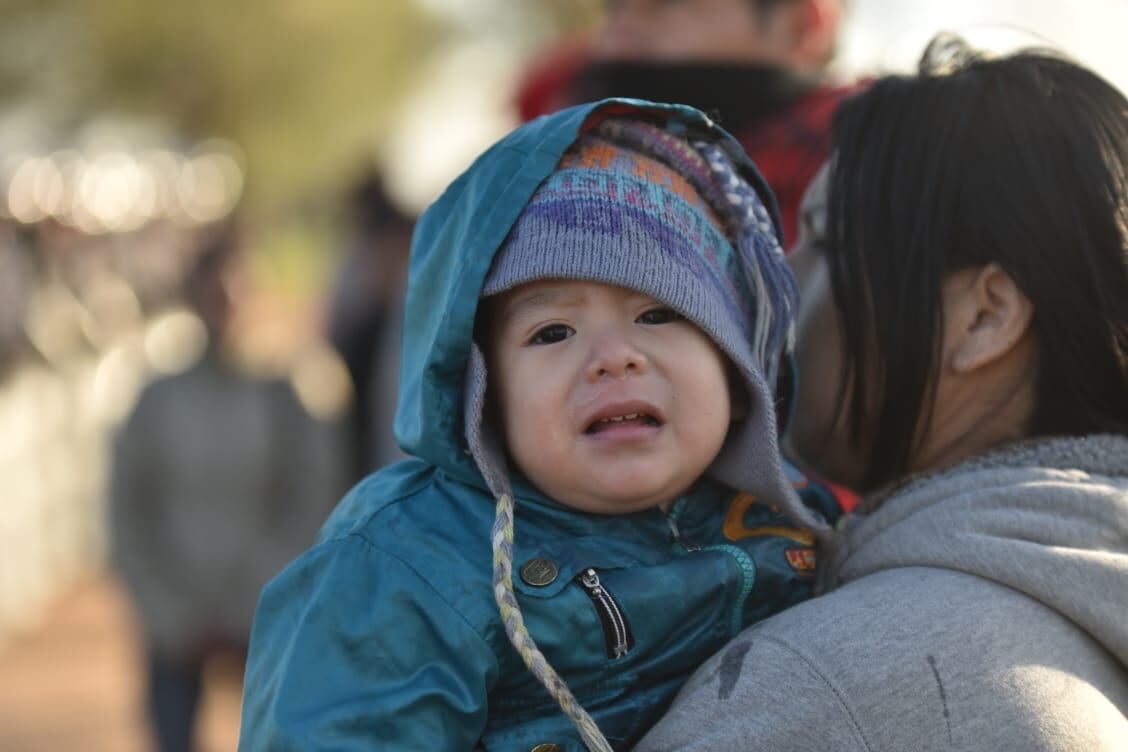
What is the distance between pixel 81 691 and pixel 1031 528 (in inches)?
262

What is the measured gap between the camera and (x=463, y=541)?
5.81 feet

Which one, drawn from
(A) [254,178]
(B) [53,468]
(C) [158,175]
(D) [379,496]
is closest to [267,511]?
(D) [379,496]

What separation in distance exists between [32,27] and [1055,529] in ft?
110

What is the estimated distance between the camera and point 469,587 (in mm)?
1715

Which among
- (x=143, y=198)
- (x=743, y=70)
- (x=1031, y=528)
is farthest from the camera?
(x=143, y=198)

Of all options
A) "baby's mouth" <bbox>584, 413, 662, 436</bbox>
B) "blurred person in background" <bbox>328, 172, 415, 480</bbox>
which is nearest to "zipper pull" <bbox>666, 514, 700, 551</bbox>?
"baby's mouth" <bbox>584, 413, 662, 436</bbox>

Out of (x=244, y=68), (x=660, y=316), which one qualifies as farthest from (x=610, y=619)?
(x=244, y=68)

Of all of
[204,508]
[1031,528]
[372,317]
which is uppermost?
[1031,528]

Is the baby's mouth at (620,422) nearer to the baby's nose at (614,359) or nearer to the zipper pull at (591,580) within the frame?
the baby's nose at (614,359)

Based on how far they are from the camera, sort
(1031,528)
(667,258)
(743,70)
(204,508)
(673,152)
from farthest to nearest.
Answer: (204,508) < (743,70) < (673,152) < (667,258) < (1031,528)

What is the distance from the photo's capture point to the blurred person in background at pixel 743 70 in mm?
2637

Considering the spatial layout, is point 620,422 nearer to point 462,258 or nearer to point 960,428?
point 462,258

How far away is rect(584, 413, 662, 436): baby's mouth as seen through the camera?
5.90ft

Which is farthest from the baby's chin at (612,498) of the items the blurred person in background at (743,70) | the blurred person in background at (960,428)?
the blurred person in background at (743,70)
